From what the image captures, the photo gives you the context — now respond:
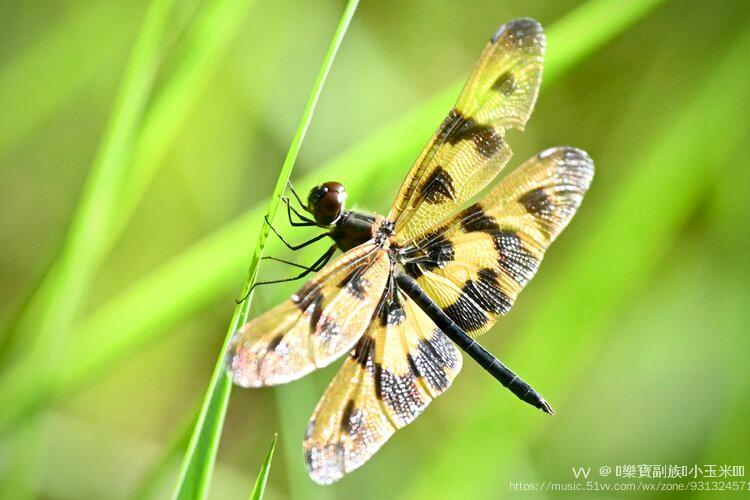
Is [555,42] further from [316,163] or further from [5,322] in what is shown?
[5,322]

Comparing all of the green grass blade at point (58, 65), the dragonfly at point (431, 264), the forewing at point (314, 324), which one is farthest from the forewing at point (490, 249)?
the green grass blade at point (58, 65)

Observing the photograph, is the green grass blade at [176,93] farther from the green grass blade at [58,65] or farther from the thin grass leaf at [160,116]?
the green grass blade at [58,65]

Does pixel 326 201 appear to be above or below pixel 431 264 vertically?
above

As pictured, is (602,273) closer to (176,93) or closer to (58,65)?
(176,93)

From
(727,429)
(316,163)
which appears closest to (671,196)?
(727,429)

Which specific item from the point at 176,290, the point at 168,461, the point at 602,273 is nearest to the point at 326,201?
the point at 176,290

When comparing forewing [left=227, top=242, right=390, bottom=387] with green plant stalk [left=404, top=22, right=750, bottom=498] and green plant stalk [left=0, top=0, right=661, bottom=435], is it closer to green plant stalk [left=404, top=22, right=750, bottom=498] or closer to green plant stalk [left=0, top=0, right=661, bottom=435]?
green plant stalk [left=0, top=0, right=661, bottom=435]

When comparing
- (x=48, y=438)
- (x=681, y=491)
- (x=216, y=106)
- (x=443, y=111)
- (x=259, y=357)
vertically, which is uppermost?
(x=216, y=106)
